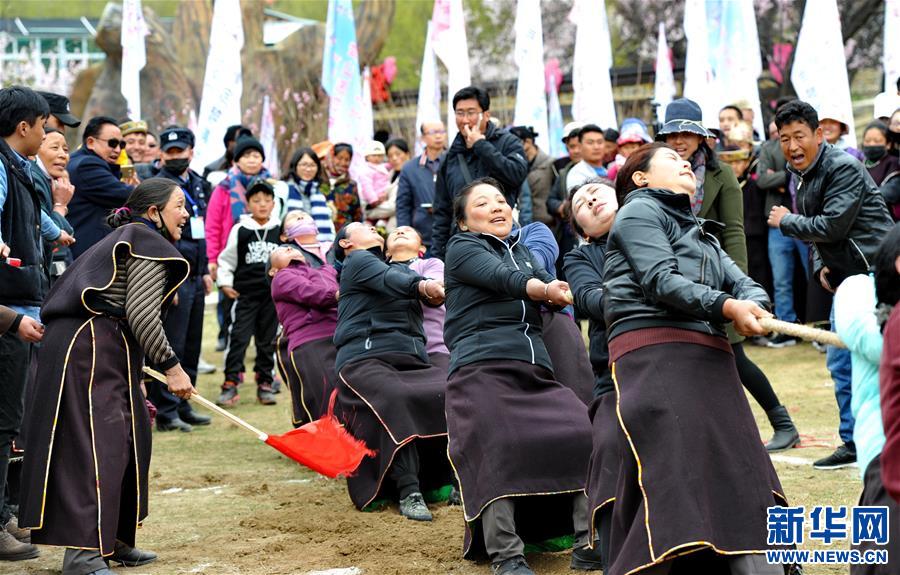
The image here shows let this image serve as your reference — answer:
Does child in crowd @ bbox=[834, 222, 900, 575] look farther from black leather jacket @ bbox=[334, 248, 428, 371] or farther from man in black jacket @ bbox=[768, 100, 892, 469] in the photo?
black leather jacket @ bbox=[334, 248, 428, 371]

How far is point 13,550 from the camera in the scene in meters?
6.00

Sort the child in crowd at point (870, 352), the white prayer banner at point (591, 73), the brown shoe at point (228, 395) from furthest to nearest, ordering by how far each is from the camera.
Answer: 1. the white prayer banner at point (591, 73)
2. the brown shoe at point (228, 395)
3. the child in crowd at point (870, 352)

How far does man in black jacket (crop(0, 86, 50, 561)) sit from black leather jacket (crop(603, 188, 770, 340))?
9.66 ft

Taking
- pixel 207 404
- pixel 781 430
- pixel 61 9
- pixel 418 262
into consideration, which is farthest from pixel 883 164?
pixel 61 9

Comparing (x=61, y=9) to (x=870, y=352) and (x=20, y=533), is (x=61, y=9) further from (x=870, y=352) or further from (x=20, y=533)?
(x=870, y=352)

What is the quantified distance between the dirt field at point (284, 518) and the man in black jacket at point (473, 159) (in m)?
1.95

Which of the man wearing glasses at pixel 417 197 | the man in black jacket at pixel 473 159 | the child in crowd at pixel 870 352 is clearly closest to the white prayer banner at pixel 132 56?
the man wearing glasses at pixel 417 197

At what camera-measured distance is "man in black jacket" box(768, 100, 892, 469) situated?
651 cm

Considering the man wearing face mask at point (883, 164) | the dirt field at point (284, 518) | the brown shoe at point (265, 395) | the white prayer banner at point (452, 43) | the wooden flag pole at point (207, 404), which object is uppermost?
the white prayer banner at point (452, 43)

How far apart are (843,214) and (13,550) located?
15.0ft

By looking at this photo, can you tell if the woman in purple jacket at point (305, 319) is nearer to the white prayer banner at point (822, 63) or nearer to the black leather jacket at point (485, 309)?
the black leather jacket at point (485, 309)

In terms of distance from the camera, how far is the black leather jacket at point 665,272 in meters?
4.20

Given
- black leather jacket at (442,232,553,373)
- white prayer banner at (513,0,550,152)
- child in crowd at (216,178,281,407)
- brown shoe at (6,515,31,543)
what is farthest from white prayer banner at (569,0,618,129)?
brown shoe at (6,515,31,543)

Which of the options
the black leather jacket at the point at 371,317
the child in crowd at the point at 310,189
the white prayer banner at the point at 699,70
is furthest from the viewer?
the white prayer banner at the point at 699,70
